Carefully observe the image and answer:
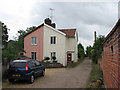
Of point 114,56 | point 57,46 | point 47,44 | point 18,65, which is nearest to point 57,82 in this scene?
point 18,65

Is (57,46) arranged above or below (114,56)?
above

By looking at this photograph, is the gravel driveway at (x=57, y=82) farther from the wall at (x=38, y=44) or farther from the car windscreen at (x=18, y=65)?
the wall at (x=38, y=44)

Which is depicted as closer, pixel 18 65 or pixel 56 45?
pixel 18 65

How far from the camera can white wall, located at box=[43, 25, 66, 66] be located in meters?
22.9

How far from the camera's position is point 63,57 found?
22.7 metres

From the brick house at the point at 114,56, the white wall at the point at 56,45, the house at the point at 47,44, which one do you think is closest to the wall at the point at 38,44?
the house at the point at 47,44

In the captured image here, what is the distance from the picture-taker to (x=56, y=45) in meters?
23.3

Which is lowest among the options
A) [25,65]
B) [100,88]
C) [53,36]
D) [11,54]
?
[100,88]

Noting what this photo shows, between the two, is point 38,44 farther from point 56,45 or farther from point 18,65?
point 18,65

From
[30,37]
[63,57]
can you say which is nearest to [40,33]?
[30,37]

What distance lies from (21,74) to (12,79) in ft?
2.75

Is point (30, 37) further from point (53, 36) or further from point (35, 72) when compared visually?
point (35, 72)

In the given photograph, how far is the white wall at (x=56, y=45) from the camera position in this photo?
75.0 feet

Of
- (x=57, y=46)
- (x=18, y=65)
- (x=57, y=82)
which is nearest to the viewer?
(x=18, y=65)
